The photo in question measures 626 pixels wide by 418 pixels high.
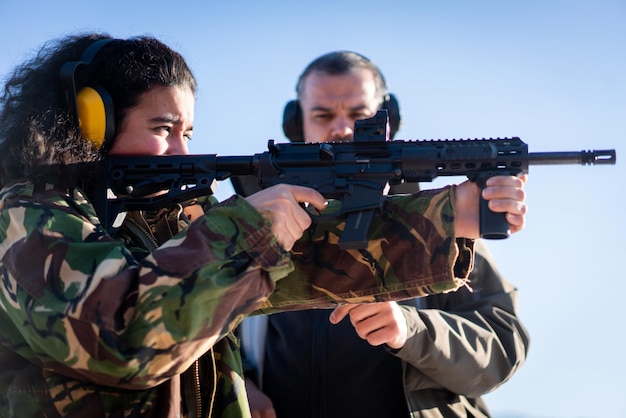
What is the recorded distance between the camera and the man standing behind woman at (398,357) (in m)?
4.70

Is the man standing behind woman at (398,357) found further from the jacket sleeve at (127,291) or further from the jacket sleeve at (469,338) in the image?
the jacket sleeve at (127,291)

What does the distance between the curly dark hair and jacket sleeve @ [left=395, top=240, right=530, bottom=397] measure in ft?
5.72

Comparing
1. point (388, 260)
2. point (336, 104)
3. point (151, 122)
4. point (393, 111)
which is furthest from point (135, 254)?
point (393, 111)

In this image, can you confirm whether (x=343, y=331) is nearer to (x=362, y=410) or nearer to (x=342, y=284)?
(x=362, y=410)

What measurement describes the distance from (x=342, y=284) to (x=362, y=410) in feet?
4.34

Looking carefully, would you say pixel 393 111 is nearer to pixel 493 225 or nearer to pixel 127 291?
pixel 493 225

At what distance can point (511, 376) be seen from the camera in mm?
5012

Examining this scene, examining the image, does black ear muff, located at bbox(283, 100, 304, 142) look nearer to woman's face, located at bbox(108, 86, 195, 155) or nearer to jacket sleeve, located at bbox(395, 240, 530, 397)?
jacket sleeve, located at bbox(395, 240, 530, 397)

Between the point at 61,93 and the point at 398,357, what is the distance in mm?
2268

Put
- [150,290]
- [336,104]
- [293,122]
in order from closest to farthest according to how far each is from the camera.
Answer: [150,290], [336,104], [293,122]

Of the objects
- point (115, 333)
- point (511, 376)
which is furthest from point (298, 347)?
point (115, 333)

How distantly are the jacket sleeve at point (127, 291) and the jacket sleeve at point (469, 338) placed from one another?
1.62 meters

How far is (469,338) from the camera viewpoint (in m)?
4.84

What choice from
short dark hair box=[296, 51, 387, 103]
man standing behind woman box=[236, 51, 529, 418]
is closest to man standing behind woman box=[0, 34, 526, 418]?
man standing behind woman box=[236, 51, 529, 418]
